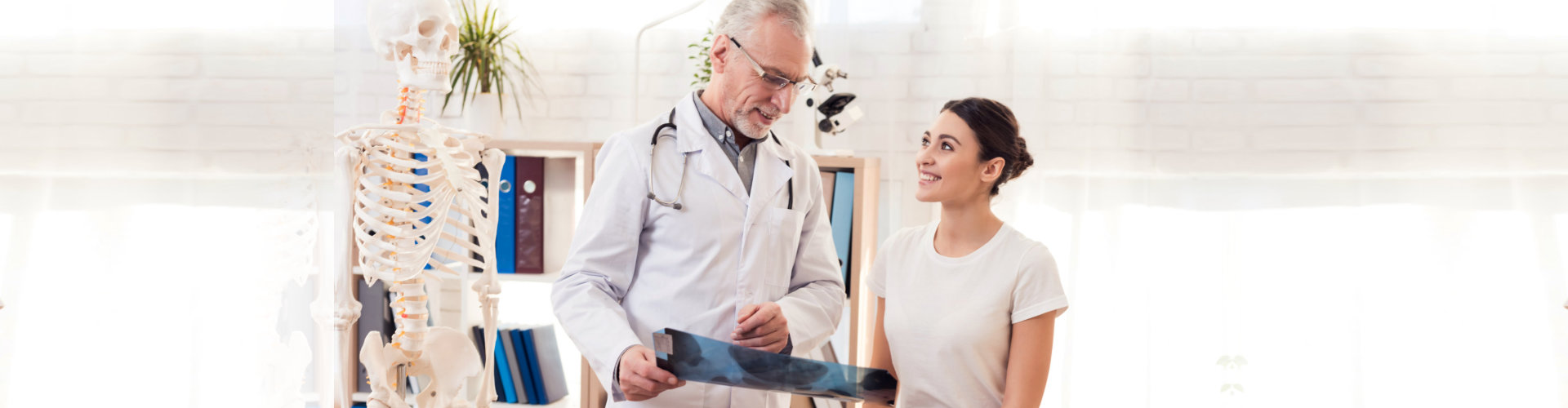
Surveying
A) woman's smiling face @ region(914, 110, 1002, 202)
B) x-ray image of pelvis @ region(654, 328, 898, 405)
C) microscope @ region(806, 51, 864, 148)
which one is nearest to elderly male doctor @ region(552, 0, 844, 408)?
x-ray image of pelvis @ region(654, 328, 898, 405)

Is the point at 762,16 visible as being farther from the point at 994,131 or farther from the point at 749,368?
the point at 749,368

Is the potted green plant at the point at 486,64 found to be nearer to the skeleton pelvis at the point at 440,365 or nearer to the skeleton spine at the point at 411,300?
the skeleton spine at the point at 411,300

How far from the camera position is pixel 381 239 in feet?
5.79

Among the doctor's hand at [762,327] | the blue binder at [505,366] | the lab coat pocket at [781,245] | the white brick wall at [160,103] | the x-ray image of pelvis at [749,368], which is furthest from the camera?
the blue binder at [505,366]

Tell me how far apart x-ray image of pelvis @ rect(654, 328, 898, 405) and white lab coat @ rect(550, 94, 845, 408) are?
17 cm

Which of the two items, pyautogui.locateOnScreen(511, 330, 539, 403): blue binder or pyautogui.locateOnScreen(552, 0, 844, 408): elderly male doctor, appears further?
pyautogui.locateOnScreen(511, 330, 539, 403): blue binder

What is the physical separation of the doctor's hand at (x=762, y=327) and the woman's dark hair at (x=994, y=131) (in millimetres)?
414

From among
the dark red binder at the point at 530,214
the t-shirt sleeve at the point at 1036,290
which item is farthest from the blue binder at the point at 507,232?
the t-shirt sleeve at the point at 1036,290

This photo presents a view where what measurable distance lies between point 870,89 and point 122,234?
1872mm

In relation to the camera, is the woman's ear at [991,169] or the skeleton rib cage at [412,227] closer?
the woman's ear at [991,169]

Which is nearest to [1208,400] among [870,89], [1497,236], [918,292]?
[1497,236]

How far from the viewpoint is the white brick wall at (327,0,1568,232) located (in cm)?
251

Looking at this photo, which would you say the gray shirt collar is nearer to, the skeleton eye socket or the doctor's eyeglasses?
the doctor's eyeglasses

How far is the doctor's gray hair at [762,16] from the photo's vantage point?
1.50m
